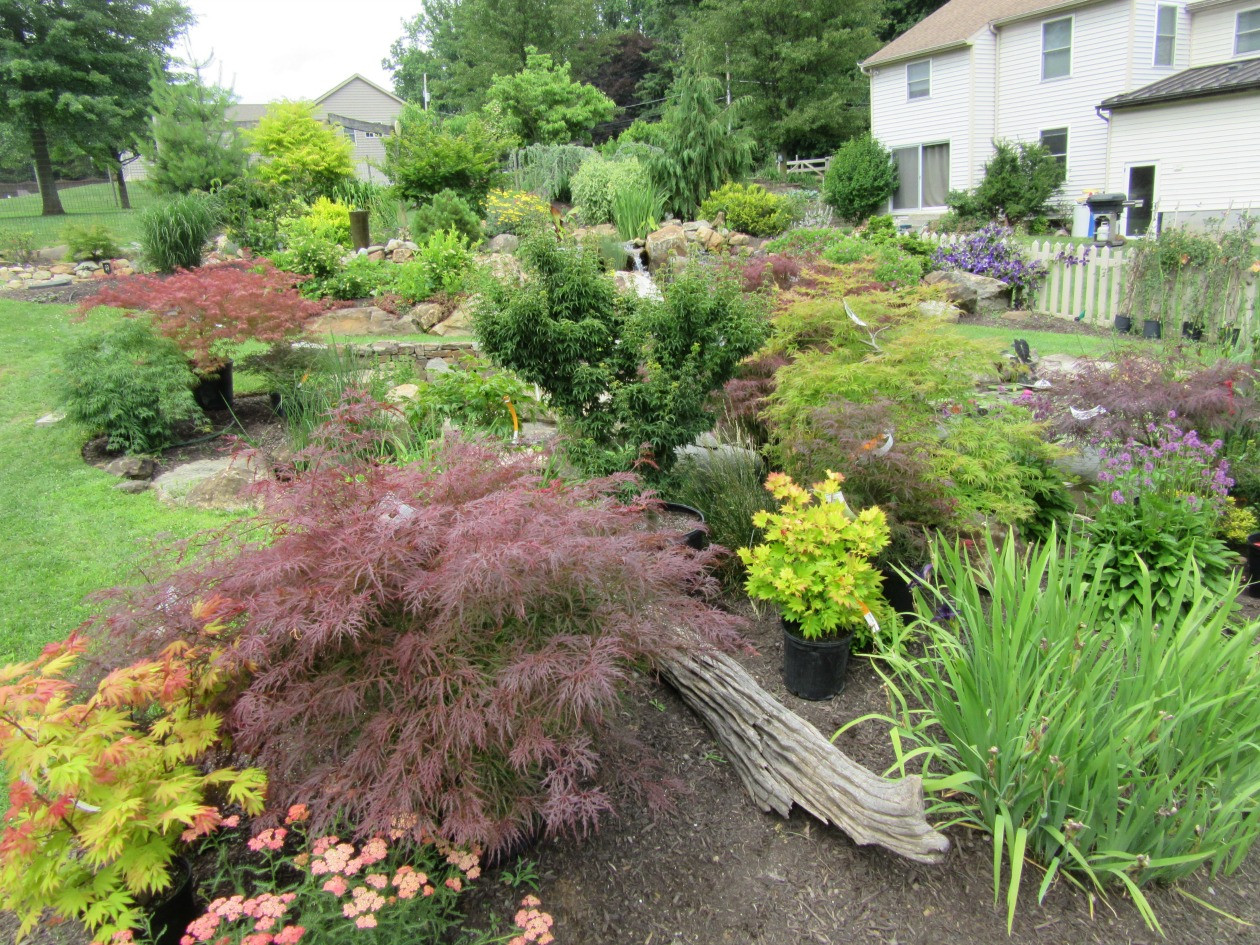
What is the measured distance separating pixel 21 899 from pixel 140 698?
526 mm

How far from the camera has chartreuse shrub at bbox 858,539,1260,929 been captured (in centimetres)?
227

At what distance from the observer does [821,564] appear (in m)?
3.27

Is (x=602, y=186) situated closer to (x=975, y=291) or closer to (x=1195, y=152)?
(x=975, y=291)

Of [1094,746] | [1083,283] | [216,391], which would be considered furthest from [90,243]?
[1094,746]

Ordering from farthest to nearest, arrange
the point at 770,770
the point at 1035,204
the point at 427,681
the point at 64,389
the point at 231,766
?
the point at 1035,204
the point at 64,389
the point at 770,770
the point at 231,766
the point at 427,681

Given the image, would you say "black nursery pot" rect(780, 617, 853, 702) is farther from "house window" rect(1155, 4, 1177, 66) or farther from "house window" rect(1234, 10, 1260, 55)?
"house window" rect(1234, 10, 1260, 55)

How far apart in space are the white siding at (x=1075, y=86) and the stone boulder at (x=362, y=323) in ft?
60.2

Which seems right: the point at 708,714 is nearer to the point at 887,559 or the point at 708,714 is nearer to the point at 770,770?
the point at 770,770

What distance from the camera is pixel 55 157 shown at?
26016 millimetres

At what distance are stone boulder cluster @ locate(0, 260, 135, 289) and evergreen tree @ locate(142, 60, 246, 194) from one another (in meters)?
2.73

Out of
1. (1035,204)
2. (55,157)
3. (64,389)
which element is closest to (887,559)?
(64,389)

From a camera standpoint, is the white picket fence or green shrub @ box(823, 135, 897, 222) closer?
the white picket fence

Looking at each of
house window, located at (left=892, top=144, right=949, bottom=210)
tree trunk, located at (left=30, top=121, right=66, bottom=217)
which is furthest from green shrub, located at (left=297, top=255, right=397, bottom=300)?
tree trunk, located at (left=30, top=121, right=66, bottom=217)

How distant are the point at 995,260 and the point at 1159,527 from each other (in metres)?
9.08
